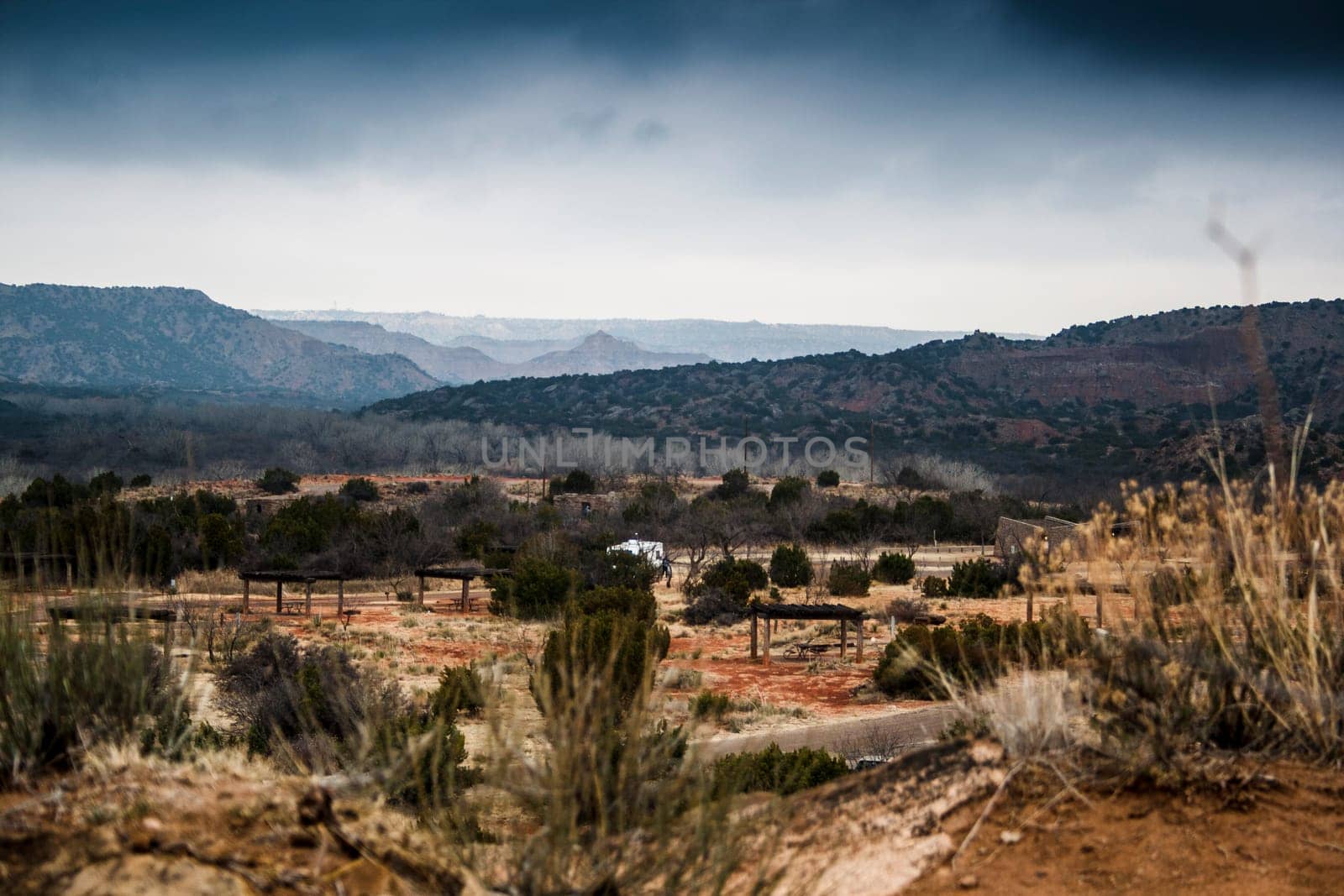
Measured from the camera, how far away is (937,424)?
94000 mm

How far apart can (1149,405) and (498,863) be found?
343ft

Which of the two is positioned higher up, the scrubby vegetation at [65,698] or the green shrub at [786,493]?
the scrubby vegetation at [65,698]

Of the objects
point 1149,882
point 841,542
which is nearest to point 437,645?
point 1149,882

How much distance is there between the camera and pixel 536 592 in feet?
88.0

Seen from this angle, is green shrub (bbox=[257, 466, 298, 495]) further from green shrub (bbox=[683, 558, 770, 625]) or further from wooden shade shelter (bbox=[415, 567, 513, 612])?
green shrub (bbox=[683, 558, 770, 625])

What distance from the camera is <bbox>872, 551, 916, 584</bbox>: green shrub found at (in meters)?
35.1

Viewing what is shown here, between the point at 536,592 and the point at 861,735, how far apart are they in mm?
13462

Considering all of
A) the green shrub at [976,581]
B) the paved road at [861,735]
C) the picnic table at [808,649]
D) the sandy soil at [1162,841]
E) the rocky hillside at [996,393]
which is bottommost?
the picnic table at [808,649]

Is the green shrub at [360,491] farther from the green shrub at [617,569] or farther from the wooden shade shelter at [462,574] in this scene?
the wooden shade shelter at [462,574]

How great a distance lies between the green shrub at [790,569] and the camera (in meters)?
33.6

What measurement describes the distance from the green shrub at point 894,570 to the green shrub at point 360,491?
97.0 ft

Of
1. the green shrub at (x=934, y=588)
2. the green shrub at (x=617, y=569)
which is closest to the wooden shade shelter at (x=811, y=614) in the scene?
the green shrub at (x=617, y=569)

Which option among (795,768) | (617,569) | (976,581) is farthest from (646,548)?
(795,768)

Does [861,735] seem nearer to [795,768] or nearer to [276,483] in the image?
[795,768]
